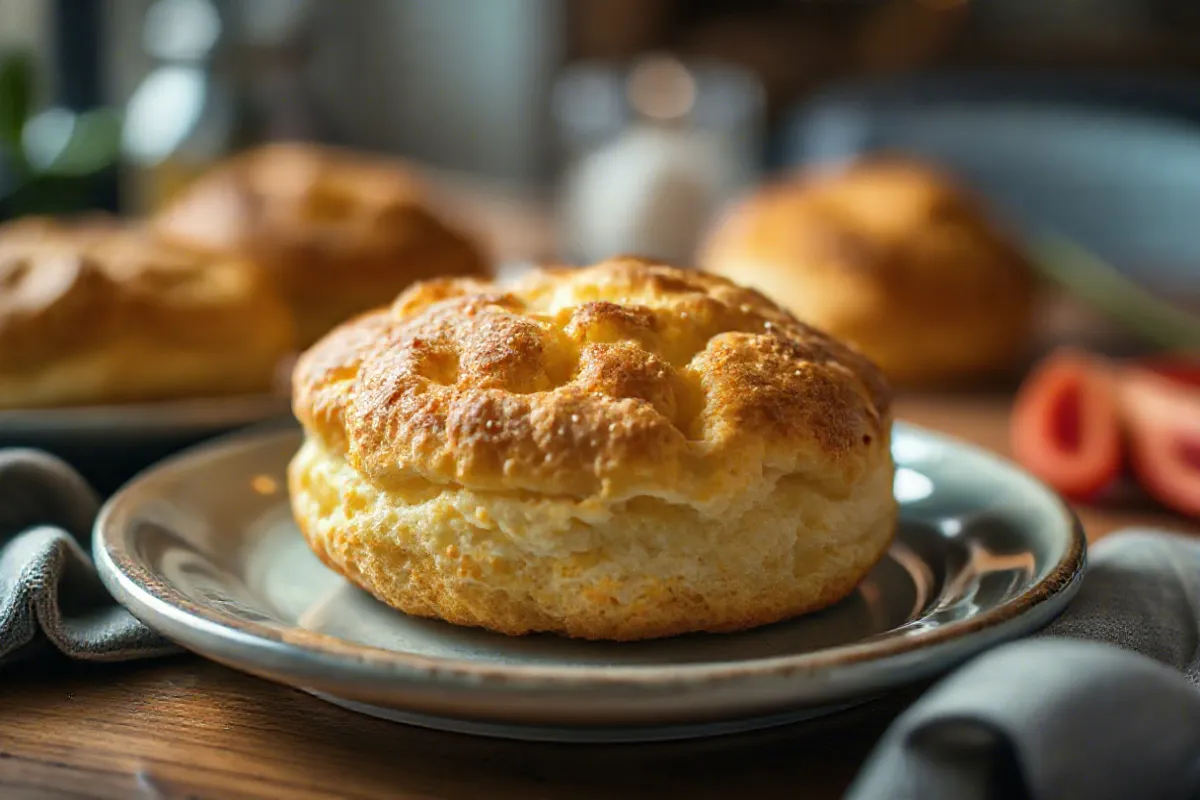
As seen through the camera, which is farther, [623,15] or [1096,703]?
[623,15]

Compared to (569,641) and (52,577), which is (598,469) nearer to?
(569,641)

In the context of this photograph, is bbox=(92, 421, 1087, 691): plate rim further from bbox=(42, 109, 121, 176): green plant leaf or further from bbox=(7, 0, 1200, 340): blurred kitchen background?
bbox=(42, 109, 121, 176): green plant leaf

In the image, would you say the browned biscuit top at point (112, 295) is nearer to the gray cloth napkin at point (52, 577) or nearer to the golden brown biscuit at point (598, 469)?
the gray cloth napkin at point (52, 577)

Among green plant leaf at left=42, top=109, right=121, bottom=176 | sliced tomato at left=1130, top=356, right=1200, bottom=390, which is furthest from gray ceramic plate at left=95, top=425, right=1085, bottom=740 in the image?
green plant leaf at left=42, top=109, right=121, bottom=176

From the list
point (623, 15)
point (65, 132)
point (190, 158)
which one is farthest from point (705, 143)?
point (623, 15)

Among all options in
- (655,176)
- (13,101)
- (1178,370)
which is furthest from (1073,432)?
(13,101)

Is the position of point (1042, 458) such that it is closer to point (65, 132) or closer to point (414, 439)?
point (414, 439)
